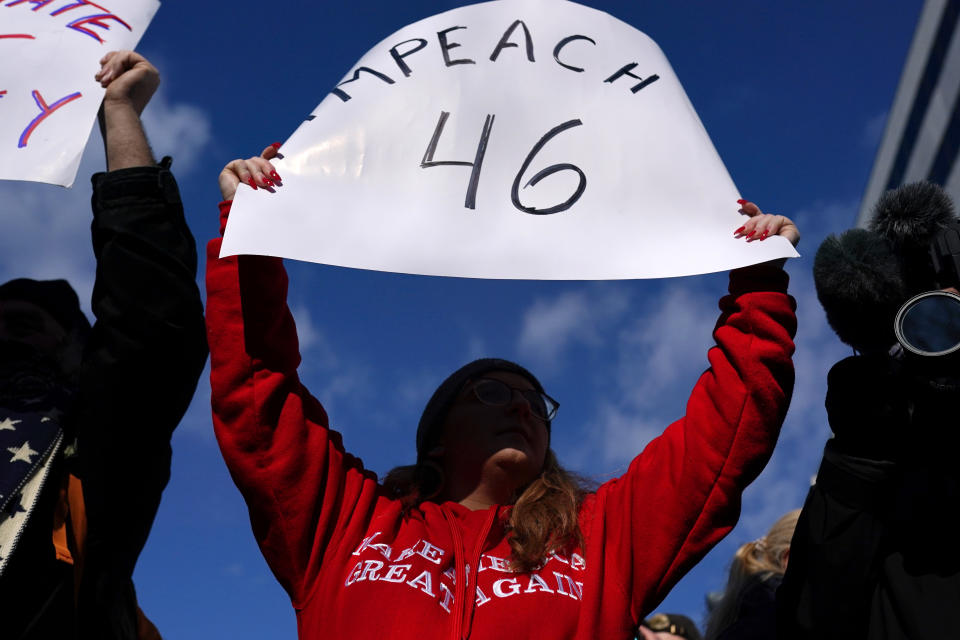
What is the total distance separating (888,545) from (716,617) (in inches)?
42.1

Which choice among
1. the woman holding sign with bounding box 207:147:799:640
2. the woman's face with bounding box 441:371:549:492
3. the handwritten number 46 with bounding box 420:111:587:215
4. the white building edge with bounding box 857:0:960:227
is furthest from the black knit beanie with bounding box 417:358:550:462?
the white building edge with bounding box 857:0:960:227

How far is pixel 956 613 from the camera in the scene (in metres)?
1.79

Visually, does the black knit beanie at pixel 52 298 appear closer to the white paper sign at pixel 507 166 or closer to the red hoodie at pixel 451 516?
the red hoodie at pixel 451 516

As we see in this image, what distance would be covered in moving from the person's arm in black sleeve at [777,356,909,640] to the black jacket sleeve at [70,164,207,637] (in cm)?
138

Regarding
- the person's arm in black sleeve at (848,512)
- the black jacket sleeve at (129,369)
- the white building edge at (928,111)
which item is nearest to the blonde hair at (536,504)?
the person's arm in black sleeve at (848,512)

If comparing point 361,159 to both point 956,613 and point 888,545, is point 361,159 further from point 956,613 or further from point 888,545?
point 956,613

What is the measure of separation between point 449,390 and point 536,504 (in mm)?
534

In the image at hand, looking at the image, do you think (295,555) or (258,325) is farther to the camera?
(258,325)

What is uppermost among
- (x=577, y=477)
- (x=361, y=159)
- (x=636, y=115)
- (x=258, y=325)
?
(x=636, y=115)

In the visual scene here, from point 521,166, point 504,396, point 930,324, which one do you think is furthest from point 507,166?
point 930,324

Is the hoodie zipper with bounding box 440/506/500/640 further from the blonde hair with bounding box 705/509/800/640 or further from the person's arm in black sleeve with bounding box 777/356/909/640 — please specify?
the blonde hair with bounding box 705/509/800/640

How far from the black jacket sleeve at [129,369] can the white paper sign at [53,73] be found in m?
0.16

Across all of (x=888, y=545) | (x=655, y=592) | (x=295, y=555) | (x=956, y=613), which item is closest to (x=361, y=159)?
(x=295, y=555)

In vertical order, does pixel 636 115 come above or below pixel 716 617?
above
